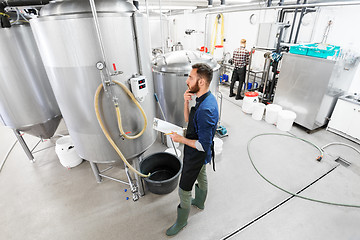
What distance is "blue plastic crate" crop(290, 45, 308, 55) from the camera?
3.07m

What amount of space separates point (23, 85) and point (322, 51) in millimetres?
4127

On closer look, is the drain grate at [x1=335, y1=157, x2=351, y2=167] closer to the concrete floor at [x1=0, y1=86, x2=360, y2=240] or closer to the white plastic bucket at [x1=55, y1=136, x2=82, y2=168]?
the concrete floor at [x1=0, y1=86, x2=360, y2=240]

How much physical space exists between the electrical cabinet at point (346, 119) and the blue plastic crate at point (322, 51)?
77 centimetres

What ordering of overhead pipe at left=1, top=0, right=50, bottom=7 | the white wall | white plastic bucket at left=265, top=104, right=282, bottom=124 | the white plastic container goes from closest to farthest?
overhead pipe at left=1, top=0, right=50, bottom=7 < the white wall < white plastic bucket at left=265, top=104, right=282, bottom=124 < the white plastic container

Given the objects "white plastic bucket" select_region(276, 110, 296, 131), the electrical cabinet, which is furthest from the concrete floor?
"white plastic bucket" select_region(276, 110, 296, 131)

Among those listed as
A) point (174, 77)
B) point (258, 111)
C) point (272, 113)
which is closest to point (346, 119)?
point (272, 113)

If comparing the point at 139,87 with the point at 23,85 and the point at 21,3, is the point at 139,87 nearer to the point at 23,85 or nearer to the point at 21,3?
the point at 21,3

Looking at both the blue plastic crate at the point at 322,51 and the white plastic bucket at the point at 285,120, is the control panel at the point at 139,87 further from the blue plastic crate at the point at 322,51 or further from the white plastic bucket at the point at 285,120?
the blue plastic crate at the point at 322,51

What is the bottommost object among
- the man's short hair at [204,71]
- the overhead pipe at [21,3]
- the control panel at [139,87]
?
the control panel at [139,87]

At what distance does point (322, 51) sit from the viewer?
9.24ft

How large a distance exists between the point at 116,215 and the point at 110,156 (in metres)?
0.80

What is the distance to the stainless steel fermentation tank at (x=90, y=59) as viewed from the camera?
1.10m

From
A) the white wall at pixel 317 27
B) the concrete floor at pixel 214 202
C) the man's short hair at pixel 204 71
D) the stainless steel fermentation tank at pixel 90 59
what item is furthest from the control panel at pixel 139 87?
the white wall at pixel 317 27

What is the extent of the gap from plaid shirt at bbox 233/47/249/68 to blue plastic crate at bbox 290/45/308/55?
3.64 feet
